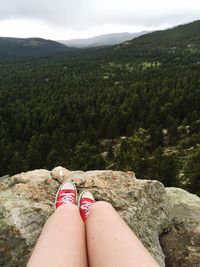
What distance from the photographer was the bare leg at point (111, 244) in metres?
4.54

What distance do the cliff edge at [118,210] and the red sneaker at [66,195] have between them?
498 millimetres

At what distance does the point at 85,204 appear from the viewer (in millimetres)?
7152

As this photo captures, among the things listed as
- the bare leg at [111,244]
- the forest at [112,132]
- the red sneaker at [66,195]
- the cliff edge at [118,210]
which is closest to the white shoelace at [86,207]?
the red sneaker at [66,195]

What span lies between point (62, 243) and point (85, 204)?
2131mm

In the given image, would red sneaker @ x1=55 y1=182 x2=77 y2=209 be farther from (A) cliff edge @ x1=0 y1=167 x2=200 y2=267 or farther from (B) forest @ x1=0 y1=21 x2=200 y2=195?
(B) forest @ x1=0 y1=21 x2=200 y2=195

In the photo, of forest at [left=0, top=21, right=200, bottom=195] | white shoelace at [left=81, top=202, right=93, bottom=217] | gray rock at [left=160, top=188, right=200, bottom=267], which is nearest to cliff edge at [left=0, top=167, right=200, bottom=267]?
gray rock at [left=160, top=188, right=200, bottom=267]

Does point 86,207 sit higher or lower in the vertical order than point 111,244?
lower

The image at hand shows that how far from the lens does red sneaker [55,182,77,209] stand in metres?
7.29

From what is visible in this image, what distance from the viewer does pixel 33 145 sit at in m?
67.4

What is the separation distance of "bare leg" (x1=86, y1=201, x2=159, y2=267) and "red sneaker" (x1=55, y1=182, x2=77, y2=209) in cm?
131

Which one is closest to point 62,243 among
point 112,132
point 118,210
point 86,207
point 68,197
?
point 86,207

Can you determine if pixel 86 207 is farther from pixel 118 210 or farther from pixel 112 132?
pixel 112 132

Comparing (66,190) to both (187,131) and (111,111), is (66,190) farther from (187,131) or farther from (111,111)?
(111,111)

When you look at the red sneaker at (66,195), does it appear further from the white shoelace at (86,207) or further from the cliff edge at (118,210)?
the cliff edge at (118,210)
